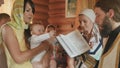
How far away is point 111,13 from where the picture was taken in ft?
4.16

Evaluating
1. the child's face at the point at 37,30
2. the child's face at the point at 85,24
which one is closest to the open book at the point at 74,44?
the child's face at the point at 85,24

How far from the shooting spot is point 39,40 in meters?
1.71

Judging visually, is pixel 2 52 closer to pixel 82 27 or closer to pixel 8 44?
pixel 8 44

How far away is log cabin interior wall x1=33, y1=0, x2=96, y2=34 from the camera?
6.53ft

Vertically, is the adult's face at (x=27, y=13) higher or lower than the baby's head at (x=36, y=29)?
higher

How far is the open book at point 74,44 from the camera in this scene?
1.63 m

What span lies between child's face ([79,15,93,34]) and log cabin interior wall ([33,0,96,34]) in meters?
0.23

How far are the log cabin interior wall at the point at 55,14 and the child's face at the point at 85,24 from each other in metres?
0.23

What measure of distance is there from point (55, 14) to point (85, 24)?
1.41ft

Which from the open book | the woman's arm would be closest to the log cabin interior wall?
the open book

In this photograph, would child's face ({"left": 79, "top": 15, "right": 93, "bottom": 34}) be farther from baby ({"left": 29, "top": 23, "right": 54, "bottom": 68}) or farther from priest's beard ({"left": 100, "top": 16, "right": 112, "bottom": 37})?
priest's beard ({"left": 100, "top": 16, "right": 112, "bottom": 37})

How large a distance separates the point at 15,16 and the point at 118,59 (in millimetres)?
726

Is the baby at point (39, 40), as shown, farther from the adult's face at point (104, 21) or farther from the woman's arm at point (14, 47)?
the adult's face at point (104, 21)

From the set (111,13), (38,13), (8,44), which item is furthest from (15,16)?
(111,13)
